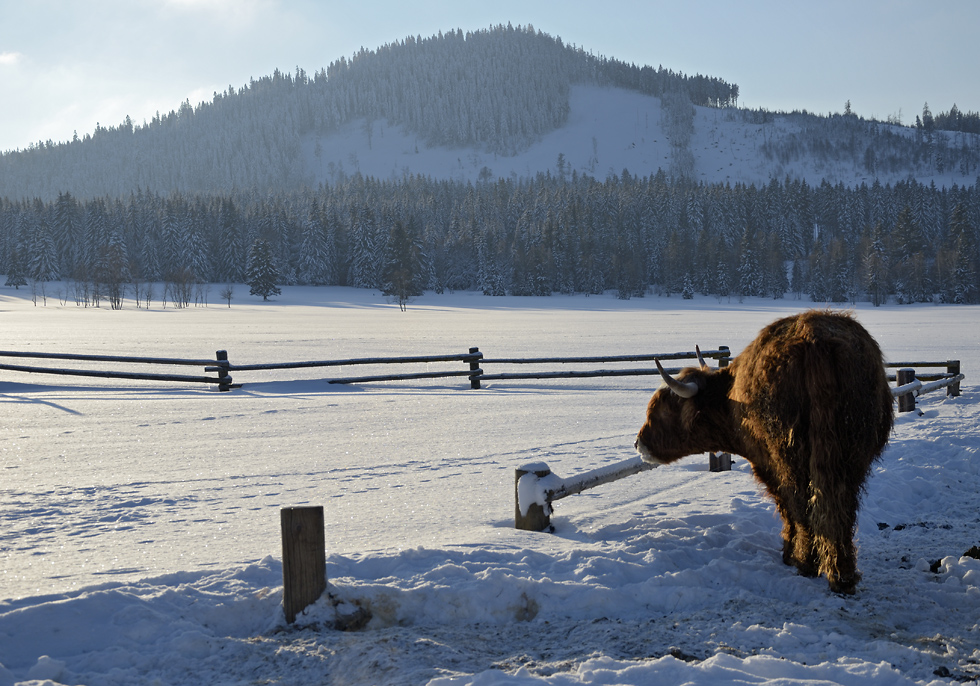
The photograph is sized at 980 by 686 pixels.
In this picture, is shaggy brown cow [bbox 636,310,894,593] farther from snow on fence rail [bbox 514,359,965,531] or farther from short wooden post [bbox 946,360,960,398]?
short wooden post [bbox 946,360,960,398]

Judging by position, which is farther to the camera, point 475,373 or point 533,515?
point 475,373

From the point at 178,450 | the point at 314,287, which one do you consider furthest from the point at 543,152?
the point at 178,450

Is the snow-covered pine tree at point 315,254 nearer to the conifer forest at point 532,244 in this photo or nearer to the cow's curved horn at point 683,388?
the conifer forest at point 532,244

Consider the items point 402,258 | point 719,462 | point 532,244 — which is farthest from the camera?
point 532,244

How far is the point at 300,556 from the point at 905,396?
410 inches

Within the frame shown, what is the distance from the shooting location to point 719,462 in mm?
7234

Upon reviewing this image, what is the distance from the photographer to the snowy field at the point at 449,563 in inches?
132

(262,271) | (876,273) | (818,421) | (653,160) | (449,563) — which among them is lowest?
(449,563)

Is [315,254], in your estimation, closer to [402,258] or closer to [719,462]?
[402,258]

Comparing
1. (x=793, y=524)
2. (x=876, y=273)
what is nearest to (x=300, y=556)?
(x=793, y=524)

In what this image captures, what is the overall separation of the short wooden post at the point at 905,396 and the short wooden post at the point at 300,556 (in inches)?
399

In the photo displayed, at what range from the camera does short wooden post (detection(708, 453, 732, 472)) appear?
7.19m

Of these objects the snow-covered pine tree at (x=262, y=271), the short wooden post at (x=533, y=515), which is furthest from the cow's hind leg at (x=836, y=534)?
the snow-covered pine tree at (x=262, y=271)

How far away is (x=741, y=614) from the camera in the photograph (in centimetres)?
389
